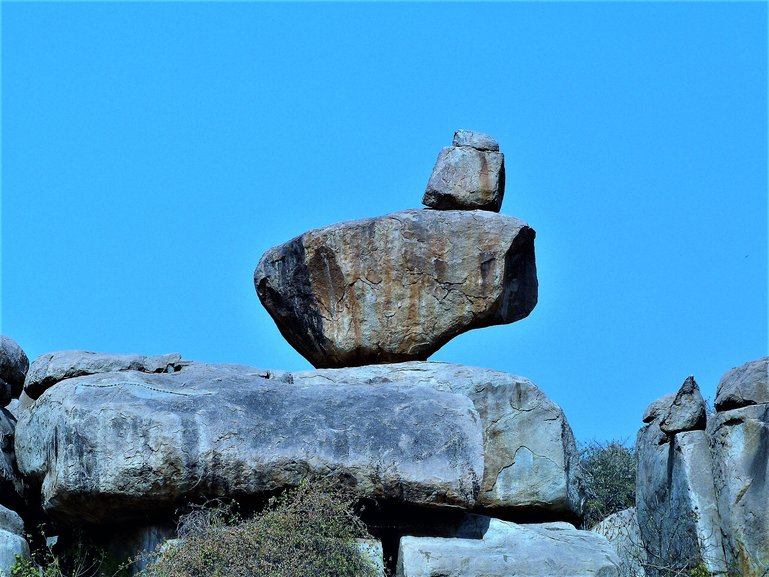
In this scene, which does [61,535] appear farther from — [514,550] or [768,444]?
[768,444]

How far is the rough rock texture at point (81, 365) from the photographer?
1291 centimetres

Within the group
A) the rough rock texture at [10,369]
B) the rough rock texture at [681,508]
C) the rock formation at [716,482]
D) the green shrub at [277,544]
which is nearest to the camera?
the green shrub at [277,544]

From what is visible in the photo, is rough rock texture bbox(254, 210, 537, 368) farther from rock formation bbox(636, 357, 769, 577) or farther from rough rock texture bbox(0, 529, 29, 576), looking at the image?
rough rock texture bbox(0, 529, 29, 576)

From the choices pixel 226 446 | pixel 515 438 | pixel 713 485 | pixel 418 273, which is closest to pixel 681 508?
pixel 713 485

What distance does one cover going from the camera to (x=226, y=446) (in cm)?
1171

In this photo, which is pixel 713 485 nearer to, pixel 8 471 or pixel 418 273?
pixel 418 273

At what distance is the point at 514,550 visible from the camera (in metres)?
11.8

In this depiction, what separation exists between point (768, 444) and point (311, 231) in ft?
16.1

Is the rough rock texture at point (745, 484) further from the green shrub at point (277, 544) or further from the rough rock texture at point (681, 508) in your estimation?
the green shrub at point (277, 544)

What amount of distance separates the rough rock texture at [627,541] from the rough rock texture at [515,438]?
2.16 ft

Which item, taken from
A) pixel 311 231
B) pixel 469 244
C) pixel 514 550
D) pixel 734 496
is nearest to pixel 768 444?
pixel 734 496

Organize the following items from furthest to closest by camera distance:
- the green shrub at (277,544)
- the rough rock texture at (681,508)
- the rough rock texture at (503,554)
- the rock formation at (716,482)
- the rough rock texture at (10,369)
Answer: the rough rock texture at (10,369), the rough rock texture at (681,508), the rock formation at (716,482), the rough rock texture at (503,554), the green shrub at (277,544)

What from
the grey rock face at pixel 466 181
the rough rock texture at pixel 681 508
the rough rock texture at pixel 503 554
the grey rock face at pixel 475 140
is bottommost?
the rough rock texture at pixel 503 554

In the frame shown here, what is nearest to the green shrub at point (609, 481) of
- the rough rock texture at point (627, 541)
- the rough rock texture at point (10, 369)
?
the rough rock texture at point (627, 541)
